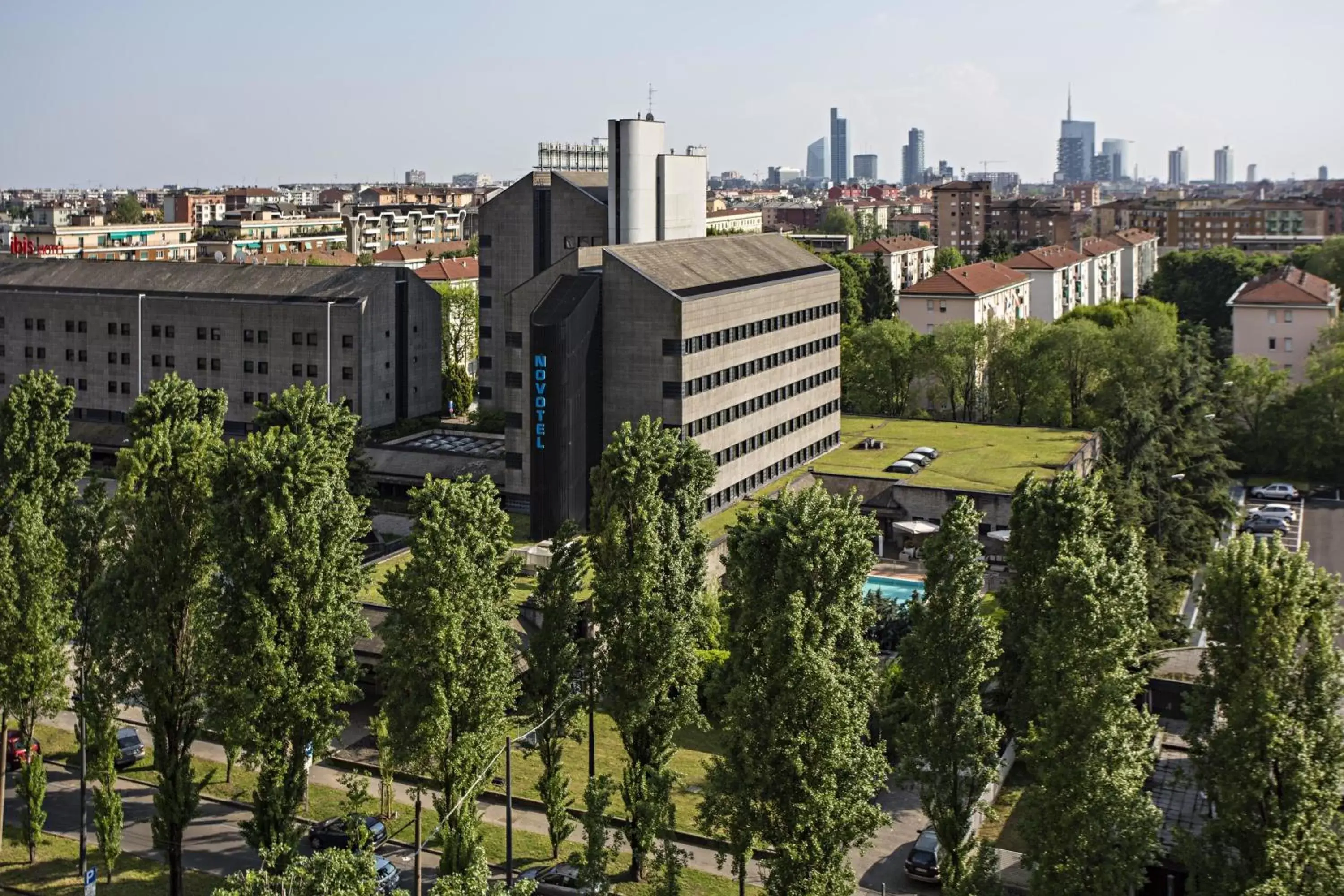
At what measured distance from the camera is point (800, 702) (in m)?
35.1

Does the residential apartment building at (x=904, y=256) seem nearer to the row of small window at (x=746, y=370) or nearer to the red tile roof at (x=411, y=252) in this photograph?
the red tile roof at (x=411, y=252)

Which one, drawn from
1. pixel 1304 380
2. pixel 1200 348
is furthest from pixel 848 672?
pixel 1304 380

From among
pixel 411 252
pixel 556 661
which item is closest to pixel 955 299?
pixel 411 252

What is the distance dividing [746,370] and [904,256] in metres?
109

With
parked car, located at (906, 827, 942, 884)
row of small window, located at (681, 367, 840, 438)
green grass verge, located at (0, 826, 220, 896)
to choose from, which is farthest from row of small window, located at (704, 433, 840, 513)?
green grass verge, located at (0, 826, 220, 896)

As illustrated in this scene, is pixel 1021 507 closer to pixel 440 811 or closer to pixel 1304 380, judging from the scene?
pixel 440 811

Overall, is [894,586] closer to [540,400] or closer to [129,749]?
[540,400]

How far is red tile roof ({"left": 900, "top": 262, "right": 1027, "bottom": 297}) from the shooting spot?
409ft

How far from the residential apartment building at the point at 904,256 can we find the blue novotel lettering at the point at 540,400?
100121 millimetres

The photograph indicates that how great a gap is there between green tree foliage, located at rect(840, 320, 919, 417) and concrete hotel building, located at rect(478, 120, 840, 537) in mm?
16079

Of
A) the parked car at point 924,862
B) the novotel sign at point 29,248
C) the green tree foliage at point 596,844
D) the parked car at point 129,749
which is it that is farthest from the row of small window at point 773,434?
the novotel sign at point 29,248

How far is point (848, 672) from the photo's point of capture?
37.2 m

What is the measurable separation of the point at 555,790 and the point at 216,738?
48.2 feet

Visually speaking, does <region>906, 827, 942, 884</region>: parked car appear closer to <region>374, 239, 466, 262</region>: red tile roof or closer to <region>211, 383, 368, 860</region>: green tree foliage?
<region>211, 383, 368, 860</region>: green tree foliage
